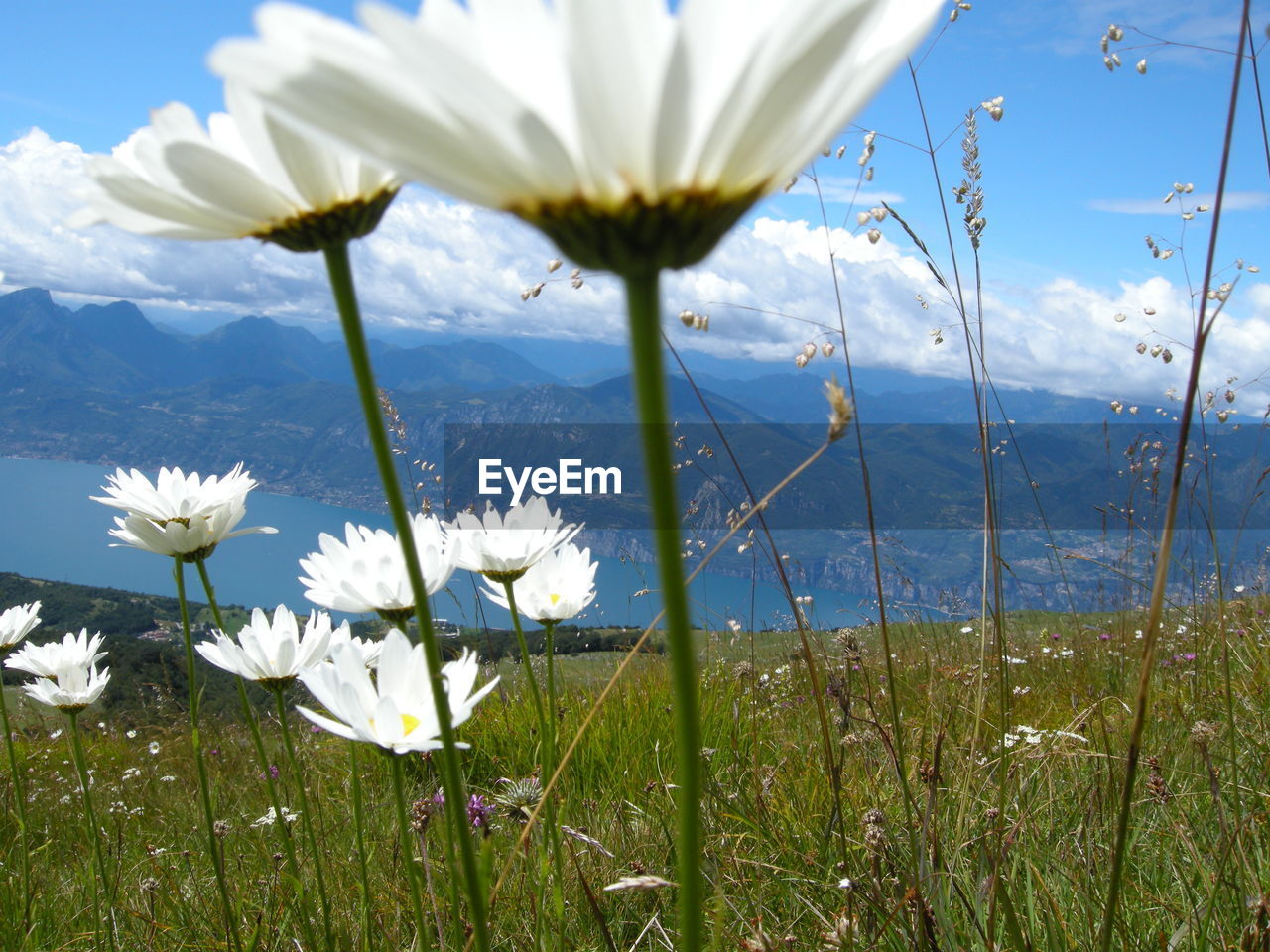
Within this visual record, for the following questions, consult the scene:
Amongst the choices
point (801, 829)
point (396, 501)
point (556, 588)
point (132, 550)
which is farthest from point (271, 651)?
point (132, 550)

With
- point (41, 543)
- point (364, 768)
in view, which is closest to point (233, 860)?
point (364, 768)

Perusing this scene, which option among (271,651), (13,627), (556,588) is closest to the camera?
(271,651)

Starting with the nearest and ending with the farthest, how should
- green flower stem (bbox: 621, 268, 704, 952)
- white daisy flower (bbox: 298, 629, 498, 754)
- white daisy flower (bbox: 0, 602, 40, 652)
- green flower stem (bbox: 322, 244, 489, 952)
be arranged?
green flower stem (bbox: 621, 268, 704, 952), green flower stem (bbox: 322, 244, 489, 952), white daisy flower (bbox: 298, 629, 498, 754), white daisy flower (bbox: 0, 602, 40, 652)

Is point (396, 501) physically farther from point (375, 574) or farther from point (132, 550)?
point (132, 550)

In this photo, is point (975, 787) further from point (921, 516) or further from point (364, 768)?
point (921, 516)

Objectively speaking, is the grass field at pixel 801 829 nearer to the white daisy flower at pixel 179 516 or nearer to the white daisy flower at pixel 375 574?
the white daisy flower at pixel 375 574

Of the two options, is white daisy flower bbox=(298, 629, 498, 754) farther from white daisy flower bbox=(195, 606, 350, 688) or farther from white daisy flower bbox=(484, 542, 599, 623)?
white daisy flower bbox=(484, 542, 599, 623)

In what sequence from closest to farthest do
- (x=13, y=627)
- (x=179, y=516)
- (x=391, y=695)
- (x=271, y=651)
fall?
(x=391, y=695) → (x=271, y=651) → (x=179, y=516) → (x=13, y=627)

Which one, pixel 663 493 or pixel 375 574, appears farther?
pixel 375 574

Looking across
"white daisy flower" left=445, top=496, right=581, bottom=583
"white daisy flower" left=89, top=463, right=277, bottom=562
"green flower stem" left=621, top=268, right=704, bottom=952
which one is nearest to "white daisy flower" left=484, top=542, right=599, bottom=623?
"white daisy flower" left=445, top=496, right=581, bottom=583
